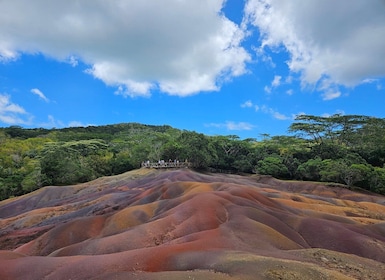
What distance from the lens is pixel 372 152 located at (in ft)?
264

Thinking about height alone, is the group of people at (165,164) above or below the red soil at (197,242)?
above

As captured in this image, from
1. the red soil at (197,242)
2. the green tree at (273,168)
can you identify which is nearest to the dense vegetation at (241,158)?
the green tree at (273,168)

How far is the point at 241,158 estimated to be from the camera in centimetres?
9388

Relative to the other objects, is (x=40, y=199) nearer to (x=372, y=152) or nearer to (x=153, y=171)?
(x=153, y=171)

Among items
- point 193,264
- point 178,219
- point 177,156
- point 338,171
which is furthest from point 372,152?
point 193,264

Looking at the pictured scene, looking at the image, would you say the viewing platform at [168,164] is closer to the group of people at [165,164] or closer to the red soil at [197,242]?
the group of people at [165,164]

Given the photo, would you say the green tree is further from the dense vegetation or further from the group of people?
the group of people

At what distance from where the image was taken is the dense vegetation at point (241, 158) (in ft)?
239

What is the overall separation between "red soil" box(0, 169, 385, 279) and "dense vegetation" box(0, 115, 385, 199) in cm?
2832

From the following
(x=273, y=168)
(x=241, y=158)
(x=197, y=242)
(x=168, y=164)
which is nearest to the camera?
(x=197, y=242)

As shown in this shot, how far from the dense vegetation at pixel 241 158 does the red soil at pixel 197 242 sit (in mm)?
28316

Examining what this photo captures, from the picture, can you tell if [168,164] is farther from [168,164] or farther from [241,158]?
[241,158]

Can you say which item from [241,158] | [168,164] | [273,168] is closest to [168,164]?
[168,164]

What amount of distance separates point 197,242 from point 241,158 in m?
75.4
